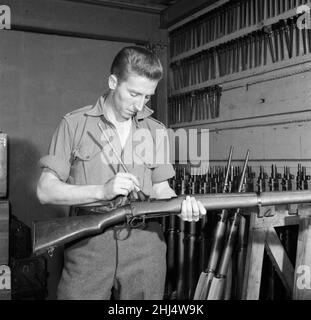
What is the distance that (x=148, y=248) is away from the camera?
1.88m

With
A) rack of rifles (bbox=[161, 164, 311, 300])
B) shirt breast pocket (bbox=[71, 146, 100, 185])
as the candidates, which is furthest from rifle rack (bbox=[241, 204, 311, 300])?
shirt breast pocket (bbox=[71, 146, 100, 185])

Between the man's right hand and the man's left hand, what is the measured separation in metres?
0.26

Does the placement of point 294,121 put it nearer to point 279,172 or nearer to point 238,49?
point 279,172

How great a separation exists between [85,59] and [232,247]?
282 centimetres

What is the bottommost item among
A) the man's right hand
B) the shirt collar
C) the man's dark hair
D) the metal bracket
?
the metal bracket

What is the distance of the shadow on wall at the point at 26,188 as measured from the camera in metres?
4.32

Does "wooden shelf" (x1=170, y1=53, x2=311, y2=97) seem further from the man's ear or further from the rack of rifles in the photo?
the man's ear

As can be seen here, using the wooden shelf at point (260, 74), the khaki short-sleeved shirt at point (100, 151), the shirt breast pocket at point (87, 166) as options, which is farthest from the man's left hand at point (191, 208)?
the wooden shelf at point (260, 74)

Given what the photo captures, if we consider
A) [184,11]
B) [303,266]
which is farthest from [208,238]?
[184,11]

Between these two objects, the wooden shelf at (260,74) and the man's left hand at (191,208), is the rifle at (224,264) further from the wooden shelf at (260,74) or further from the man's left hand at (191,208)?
the wooden shelf at (260,74)

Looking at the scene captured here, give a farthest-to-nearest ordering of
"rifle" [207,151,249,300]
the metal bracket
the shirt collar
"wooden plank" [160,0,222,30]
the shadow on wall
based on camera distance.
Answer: the shadow on wall
"wooden plank" [160,0,222,30]
"rifle" [207,151,249,300]
the metal bracket
the shirt collar

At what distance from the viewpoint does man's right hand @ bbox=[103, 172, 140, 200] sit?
169cm

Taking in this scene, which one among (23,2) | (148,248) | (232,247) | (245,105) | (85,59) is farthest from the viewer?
(85,59)
